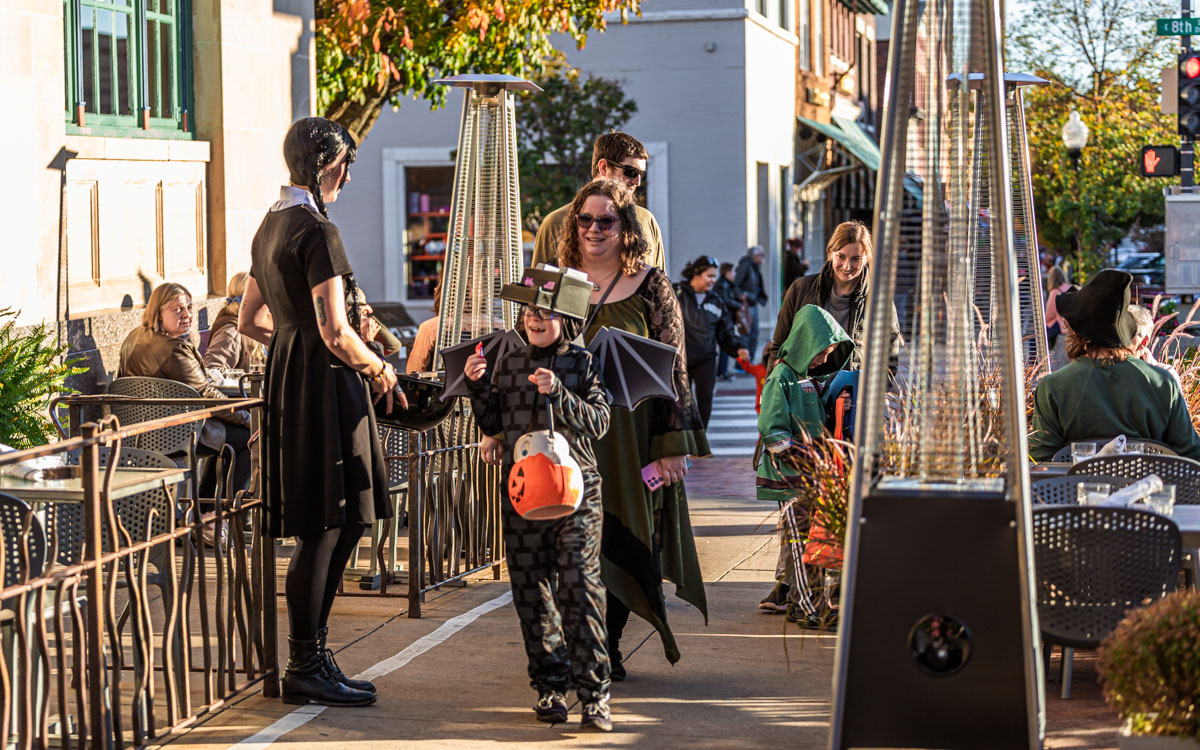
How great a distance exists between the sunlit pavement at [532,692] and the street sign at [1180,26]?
9529 millimetres

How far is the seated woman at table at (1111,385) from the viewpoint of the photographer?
6.55 m

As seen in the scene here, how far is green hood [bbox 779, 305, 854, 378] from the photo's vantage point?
678 cm

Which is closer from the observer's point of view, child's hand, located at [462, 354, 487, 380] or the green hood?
child's hand, located at [462, 354, 487, 380]

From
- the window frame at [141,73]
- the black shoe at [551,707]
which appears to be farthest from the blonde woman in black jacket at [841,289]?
the window frame at [141,73]

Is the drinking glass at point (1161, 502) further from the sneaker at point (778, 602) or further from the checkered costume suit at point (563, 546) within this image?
the sneaker at point (778, 602)

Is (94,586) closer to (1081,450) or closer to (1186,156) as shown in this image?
(1081,450)

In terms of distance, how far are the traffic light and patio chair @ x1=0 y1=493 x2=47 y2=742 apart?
13568 mm

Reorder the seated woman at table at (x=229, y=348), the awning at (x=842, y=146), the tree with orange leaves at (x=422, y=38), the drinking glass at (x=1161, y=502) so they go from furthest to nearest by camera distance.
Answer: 1. the awning at (x=842, y=146)
2. the tree with orange leaves at (x=422, y=38)
3. the seated woman at table at (x=229, y=348)
4. the drinking glass at (x=1161, y=502)

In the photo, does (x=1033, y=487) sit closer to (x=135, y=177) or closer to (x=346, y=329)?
(x=346, y=329)

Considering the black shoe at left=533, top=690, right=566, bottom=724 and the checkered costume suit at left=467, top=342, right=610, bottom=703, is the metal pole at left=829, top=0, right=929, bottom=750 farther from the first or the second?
the black shoe at left=533, top=690, right=566, bottom=724

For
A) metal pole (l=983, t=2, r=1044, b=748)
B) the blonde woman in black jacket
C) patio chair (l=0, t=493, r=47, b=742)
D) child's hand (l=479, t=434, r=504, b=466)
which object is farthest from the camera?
the blonde woman in black jacket

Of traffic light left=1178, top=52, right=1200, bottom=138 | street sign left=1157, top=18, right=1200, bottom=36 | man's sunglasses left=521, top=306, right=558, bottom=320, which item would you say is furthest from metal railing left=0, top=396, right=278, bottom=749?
traffic light left=1178, top=52, right=1200, bottom=138

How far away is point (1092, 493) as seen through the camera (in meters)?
5.29

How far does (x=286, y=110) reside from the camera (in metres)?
12.3
